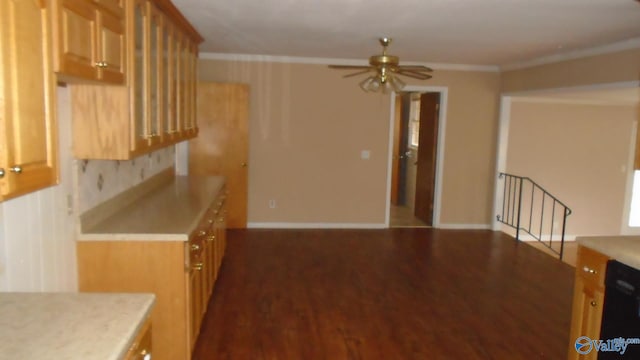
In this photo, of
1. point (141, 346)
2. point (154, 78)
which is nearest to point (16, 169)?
point (141, 346)

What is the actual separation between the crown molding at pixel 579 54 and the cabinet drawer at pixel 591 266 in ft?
8.46

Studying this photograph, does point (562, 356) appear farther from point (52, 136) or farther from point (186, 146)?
point (186, 146)

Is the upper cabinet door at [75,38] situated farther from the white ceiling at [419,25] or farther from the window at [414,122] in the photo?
the window at [414,122]

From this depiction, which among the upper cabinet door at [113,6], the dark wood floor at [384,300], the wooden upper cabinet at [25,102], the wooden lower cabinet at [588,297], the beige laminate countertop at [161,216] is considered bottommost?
the dark wood floor at [384,300]

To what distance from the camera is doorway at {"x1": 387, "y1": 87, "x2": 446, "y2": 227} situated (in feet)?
22.6

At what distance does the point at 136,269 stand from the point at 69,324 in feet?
3.71

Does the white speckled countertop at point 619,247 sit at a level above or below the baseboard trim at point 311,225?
above

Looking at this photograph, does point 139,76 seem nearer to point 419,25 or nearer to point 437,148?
point 419,25

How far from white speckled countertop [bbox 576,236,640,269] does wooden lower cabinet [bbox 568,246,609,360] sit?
0.04 m

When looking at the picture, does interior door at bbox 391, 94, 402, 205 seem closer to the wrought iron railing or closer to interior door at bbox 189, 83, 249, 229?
the wrought iron railing

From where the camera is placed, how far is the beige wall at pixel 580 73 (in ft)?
14.6

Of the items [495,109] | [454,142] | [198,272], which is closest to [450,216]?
[454,142]

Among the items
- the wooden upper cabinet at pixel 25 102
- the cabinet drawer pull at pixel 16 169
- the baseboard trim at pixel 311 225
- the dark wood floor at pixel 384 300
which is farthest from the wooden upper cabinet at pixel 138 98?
the baseboard trim at pixel 311 225

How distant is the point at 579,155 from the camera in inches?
325
